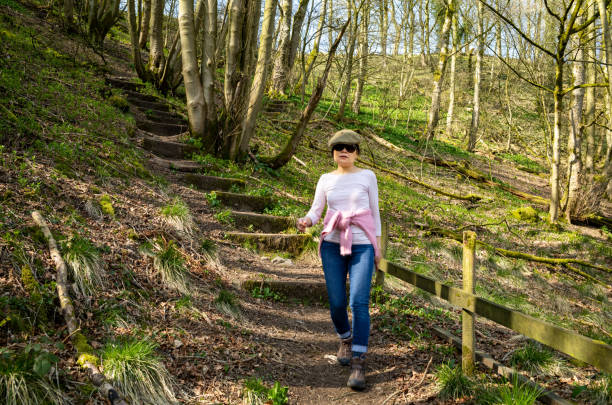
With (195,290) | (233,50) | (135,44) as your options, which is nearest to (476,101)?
(233,50)

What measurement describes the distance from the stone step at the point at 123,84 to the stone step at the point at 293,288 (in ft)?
29.7

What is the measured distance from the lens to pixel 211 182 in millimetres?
8039

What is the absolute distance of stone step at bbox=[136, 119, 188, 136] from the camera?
10156 millimetres

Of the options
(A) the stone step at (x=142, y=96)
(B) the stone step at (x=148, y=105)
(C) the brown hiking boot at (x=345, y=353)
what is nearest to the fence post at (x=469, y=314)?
(C) the brown hiking boot at (x=345, y=353)

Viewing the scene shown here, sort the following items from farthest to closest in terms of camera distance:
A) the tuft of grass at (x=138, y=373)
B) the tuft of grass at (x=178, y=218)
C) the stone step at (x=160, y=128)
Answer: the stone step at (x=160, y=128), the tuft of grass at (x=178, y=218), the tuft of grass at (x=138, y=373)

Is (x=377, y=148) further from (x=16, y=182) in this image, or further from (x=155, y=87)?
(x=16, y=182)

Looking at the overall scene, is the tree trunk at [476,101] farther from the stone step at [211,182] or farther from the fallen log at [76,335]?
the fallen log at [76,335]

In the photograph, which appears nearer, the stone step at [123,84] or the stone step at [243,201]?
the stone step at [243,201]

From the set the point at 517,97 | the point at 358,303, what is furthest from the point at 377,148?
the point at 517,97

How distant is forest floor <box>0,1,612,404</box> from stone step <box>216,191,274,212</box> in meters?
0.36

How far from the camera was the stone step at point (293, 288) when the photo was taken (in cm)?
497

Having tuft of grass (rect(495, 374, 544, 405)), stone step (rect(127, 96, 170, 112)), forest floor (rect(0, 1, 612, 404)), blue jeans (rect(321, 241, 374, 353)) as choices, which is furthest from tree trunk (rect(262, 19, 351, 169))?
tuft of grass (rect(495, 374, 544, 405))

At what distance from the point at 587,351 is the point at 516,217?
1069cm

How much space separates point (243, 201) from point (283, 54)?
12.4 metres
